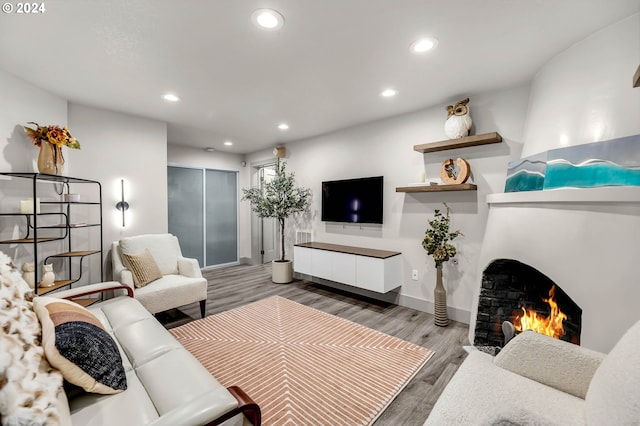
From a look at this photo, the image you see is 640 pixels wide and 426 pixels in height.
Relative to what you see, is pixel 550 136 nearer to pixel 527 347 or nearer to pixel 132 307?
pixel 527 347

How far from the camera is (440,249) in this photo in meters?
2.88

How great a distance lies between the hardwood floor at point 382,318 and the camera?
1.77 m

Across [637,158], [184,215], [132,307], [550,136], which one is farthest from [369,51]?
[184,215]

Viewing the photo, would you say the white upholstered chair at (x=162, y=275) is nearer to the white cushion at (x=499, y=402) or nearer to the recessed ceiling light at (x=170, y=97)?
the recessed ceiling light at (x=170, y=97)

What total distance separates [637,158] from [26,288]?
335 cm

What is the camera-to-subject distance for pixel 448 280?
3031mm

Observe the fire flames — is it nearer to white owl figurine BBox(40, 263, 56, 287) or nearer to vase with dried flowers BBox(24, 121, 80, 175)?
white owl figurine BBox(40, 263, 56, 287)

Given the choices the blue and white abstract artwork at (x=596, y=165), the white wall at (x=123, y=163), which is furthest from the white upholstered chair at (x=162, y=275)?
the blue and white abstract artwork at (x=596, y=165)

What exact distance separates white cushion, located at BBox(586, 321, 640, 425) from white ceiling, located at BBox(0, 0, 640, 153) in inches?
71.7

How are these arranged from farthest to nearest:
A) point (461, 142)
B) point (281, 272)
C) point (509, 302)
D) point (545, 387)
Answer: point (281, 272) < point (461, 142) < point (509, 302) < point (545, 387)

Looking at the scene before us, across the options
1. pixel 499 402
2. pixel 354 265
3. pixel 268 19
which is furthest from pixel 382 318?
pixel 268 19

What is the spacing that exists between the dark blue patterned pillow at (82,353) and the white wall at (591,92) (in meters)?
2.98

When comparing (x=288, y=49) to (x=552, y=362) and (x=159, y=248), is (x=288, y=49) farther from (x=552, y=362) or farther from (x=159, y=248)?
(x=159, y=248)

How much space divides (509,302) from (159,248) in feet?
12.5
